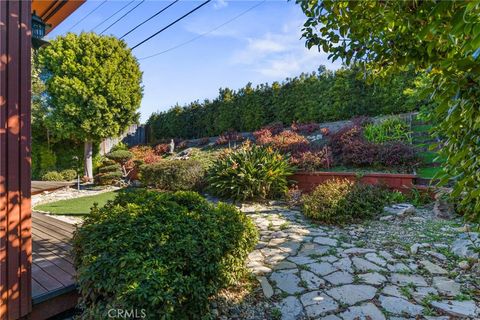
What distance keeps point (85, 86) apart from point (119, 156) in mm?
2898

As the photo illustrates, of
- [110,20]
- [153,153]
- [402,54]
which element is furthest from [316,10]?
[153,153]

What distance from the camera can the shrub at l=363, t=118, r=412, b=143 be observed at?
6898 mm

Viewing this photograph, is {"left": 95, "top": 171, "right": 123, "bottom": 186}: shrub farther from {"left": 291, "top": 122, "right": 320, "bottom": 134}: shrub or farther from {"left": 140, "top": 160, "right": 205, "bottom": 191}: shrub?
{"left": 291, "top": 122, "right": 320, "bottom": 134}: shrub

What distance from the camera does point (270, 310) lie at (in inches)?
89.8

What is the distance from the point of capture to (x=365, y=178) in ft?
18.7

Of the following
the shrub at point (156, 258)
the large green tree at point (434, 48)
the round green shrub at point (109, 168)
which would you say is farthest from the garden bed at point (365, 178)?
the round green shrub at point (109, 168)

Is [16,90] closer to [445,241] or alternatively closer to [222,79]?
[445,241]

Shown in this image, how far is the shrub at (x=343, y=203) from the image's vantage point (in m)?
4.37

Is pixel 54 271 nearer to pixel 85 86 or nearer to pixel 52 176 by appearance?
pixel 85 86

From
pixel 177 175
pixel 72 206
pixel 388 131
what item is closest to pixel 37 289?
pixel 72 206

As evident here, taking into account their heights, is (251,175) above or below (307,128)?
below

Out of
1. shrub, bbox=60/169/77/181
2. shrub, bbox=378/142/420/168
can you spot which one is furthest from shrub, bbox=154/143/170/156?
shrub, bbox=378/142/420/168

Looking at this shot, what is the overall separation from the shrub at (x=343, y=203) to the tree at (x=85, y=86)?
8714 mm

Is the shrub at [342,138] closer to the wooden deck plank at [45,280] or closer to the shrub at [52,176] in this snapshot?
the wooden deck plank at [45,280]
